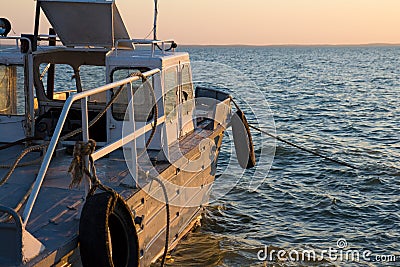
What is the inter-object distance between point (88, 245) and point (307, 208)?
8123mm

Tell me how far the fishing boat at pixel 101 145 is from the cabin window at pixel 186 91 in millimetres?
18

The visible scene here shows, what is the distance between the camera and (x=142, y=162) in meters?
8.26

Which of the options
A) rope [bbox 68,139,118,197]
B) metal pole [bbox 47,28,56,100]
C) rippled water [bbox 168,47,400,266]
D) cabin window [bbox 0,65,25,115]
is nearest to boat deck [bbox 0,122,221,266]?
rope [bbox 68,139,118,197]

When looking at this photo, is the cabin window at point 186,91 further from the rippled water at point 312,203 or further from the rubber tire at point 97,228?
the rubber tire at point 97,228

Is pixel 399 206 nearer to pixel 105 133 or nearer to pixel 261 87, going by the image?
pixel 105 133

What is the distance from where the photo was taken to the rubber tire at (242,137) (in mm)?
11688

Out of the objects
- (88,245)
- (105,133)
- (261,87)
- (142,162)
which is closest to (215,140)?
(105,133)

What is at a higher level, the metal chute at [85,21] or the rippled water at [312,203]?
the metal chute at [85,21]

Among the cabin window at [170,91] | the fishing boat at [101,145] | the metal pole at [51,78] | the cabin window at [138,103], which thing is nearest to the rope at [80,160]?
the fishing boat at [101,145]

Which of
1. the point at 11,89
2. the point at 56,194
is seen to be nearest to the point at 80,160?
the point at 56,194

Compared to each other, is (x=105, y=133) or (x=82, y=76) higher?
(x=82, y=76)

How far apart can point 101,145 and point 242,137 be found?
350 cm

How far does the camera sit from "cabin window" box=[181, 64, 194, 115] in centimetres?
1030

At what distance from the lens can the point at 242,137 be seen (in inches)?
462
